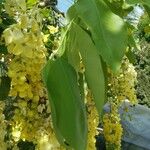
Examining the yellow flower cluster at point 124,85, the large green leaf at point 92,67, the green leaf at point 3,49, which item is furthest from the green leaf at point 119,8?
the yellow flower cluster at point 124,85

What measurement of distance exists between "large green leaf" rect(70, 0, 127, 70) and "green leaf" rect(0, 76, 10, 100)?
249mm

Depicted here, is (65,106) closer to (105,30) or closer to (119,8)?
(105,30)

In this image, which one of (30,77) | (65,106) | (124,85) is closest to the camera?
(65,106)

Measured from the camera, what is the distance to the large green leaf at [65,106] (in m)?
0.72

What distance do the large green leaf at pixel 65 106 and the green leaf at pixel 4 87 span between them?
0.19 m

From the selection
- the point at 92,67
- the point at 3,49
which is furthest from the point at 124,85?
the point at 92,67

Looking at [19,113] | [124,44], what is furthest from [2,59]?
[124,44]

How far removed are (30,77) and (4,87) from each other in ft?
0.32

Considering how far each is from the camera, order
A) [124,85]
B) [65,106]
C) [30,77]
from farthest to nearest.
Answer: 1. [124,85]
2. [30,77]
3. [65,106]

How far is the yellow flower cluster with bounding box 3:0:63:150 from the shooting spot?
0.86 m

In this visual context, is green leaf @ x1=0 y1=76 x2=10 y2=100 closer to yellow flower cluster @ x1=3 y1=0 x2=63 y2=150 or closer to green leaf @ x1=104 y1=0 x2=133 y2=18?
yellow flower cluster @ x1=3 y1=0 x2=63 y2=150

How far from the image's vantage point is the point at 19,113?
95cm

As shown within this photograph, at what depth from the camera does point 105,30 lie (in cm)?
74

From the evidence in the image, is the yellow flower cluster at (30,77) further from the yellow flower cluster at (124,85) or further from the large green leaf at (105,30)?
the yellow flower cluster at (124,85)
